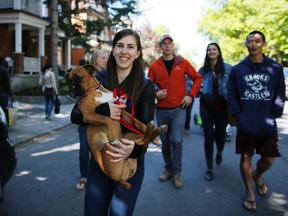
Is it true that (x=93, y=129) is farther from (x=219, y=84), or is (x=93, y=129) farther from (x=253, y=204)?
(x=219, y=84)

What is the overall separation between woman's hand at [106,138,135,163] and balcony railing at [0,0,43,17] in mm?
17915

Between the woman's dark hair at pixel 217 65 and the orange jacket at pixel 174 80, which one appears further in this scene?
the woman's dark hair at pixel 217 65

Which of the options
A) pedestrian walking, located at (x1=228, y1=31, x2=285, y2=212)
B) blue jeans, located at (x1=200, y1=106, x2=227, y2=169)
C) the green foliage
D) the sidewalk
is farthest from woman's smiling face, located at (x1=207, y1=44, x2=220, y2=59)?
the green foliage

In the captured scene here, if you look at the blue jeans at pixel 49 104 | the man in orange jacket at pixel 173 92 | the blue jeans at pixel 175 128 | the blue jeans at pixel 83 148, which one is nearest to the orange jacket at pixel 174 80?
the man in orange jacket at pixel 173 92

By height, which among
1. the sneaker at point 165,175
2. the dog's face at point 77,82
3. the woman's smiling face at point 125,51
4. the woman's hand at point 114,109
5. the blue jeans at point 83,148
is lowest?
the sneaker at point 165,175

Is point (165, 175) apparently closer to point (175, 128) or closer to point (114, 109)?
point (175, 128)

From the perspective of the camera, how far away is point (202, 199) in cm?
417

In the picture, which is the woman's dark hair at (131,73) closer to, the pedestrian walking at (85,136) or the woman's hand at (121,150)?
the woman's hand at (121,150)

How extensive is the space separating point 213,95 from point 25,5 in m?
17.5

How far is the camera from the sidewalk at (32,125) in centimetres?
775

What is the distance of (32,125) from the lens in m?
9.26

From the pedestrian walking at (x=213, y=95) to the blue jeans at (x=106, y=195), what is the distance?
9.49 ft

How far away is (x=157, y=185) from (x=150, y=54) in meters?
42.2

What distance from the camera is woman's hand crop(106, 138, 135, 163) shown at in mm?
2002
